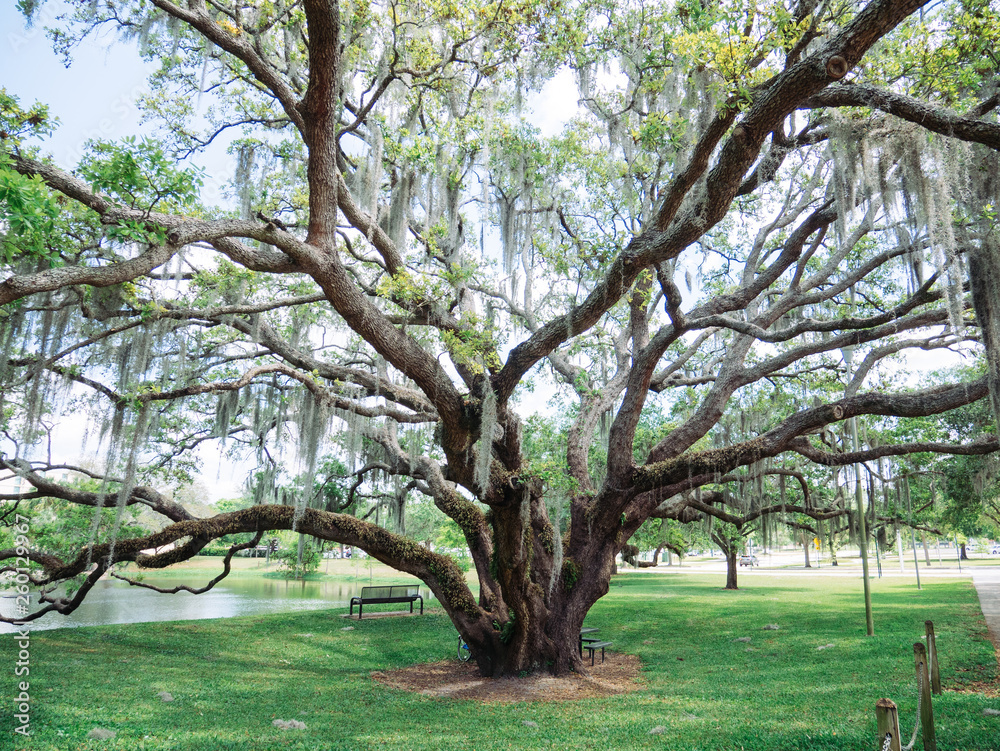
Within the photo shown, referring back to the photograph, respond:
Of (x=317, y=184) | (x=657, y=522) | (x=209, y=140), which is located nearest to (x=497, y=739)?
(x=317, y=184)

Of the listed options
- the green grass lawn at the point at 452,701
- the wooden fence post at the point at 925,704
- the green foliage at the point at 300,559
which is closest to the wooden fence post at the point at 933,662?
the green grass lawn at the point at 452,701

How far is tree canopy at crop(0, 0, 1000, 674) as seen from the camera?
5039 millimetres

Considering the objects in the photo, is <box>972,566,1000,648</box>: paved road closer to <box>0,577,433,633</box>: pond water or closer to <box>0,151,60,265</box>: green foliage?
<box>0,151,60,265</box>: green foliage

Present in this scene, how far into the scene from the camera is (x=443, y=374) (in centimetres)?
670

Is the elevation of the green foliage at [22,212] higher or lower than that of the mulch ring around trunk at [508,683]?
higher

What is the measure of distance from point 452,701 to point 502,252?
620 cm

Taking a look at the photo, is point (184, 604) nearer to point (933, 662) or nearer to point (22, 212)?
point (22, 212)

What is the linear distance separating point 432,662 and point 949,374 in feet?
49.9

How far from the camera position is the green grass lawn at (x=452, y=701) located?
548 centimetres

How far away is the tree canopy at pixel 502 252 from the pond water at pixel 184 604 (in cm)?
559

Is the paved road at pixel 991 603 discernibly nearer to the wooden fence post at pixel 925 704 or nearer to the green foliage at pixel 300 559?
the wooden fence post at pixel 925 704

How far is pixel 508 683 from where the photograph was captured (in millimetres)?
8391

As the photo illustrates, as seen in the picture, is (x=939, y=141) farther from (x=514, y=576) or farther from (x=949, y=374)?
(x=949, y=374)

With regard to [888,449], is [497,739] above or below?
below
